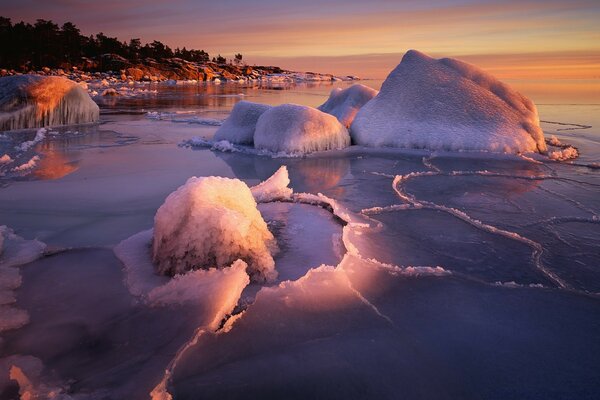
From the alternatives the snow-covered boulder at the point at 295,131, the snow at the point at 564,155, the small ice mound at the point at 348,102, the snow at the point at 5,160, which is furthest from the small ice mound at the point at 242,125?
the snow at the point at 564,155

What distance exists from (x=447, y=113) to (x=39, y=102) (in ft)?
28.6

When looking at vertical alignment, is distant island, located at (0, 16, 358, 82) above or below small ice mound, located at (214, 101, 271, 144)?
above

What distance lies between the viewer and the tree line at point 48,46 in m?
40.3

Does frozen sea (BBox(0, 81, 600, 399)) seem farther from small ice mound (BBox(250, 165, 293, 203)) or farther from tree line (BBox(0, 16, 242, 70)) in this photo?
tree line (BBox(0, 16, 242, 70))

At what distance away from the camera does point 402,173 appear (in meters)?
4.89

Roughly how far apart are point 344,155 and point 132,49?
236 ft

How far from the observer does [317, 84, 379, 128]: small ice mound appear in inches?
333

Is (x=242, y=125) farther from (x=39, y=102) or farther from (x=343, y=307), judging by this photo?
(x=343, y=307)

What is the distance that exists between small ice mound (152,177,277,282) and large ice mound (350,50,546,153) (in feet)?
16.5

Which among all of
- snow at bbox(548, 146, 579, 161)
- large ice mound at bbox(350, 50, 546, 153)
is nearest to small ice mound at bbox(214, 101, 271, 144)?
large ice mound at bbox(350, 50, 546, 153)

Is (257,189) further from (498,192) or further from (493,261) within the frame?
(498,192)

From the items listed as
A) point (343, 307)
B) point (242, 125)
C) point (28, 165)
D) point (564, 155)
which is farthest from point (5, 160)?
point (564, 155)

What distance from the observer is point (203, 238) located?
6.79 feet

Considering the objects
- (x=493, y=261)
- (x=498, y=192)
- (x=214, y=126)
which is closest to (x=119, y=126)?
(x=214, y=126)
